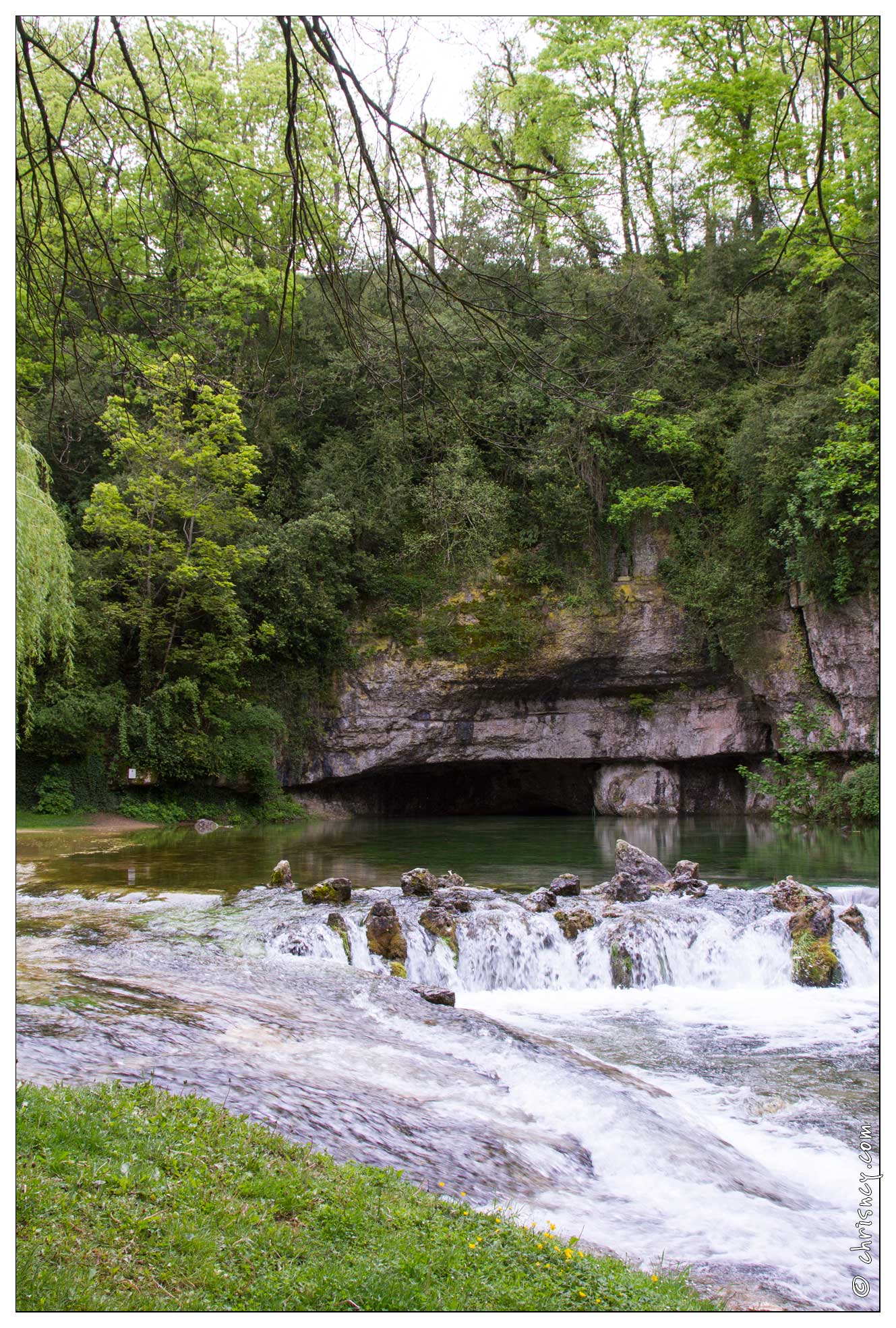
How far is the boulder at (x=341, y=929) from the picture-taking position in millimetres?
8586

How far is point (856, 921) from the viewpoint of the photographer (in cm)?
909

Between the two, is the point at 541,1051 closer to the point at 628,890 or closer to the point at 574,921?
the point at 574,921

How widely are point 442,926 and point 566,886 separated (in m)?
2.63

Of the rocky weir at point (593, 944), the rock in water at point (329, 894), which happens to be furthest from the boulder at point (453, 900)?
the rock in water at point (329, 894)

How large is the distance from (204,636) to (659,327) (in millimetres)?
14379

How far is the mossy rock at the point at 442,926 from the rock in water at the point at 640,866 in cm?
306

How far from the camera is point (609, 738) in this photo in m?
23.1

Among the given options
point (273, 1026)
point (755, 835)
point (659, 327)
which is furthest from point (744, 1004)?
point (659, 327)

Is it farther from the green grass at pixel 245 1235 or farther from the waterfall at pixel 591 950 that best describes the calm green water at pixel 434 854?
the green grass at pixel 245 1235

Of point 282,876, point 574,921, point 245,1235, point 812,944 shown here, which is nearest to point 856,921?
point 812,944

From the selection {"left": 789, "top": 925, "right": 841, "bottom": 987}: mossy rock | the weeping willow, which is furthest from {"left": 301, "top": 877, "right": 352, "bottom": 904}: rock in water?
{"left": 789, "top": 925, "right": 841, "bottom": 987}: mossy rock

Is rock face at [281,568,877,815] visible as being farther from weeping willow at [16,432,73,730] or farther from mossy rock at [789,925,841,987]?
mossy rock at [789,925,841,987]

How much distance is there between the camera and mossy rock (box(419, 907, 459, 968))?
8.73m

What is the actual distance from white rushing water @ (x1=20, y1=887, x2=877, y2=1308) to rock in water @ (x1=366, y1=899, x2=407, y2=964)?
144 mm
